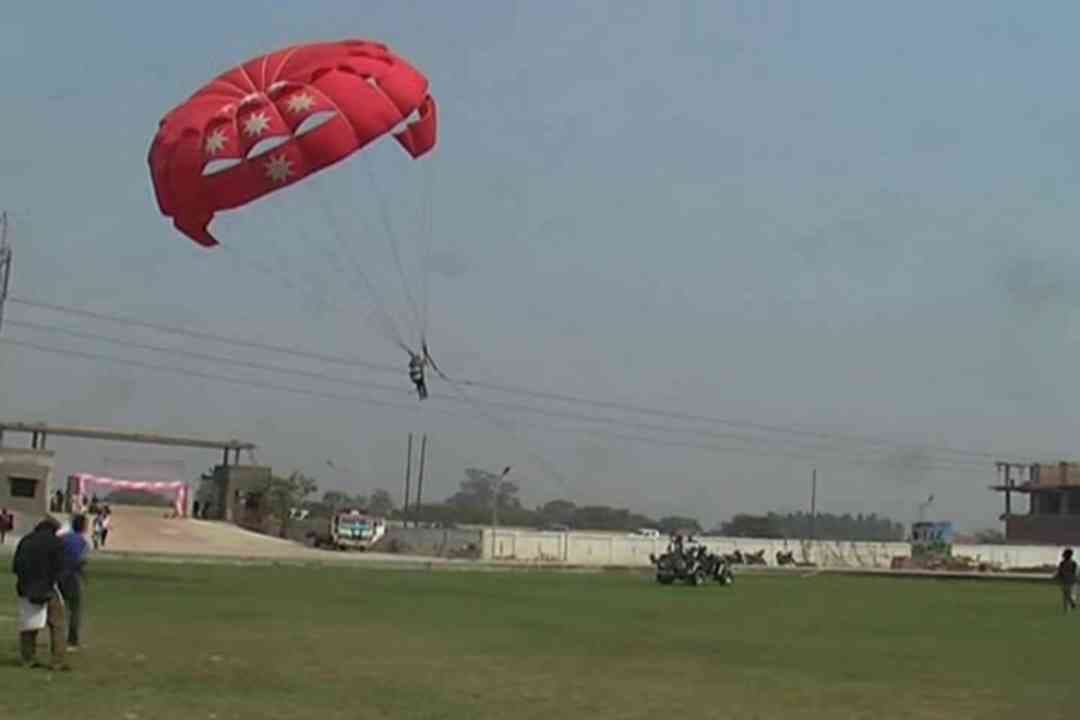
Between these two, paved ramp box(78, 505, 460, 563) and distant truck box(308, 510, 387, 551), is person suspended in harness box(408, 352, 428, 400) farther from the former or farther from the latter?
distant truck box(308, 510, 387, 551)

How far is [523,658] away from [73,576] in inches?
225

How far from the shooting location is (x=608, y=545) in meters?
83.5

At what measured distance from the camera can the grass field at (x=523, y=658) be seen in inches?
543

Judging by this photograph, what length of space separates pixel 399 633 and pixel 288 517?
246ft

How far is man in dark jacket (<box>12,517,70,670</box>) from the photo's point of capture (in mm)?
15281

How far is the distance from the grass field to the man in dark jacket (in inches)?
13.9

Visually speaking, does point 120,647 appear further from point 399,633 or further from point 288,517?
point 288,517

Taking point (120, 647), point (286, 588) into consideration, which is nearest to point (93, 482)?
point (286, 588)

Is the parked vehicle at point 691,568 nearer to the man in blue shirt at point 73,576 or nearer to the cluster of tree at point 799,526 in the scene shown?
the man in blue shirt at point 73,576

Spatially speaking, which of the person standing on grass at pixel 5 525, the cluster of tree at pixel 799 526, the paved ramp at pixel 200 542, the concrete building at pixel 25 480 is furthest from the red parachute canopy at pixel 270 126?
the cluster of tree at pixel 799 526

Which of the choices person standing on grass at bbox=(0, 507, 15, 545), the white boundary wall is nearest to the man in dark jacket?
person standing on grass at bbox=(0, 507, 15, 545)

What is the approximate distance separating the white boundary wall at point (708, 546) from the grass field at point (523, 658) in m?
41.5

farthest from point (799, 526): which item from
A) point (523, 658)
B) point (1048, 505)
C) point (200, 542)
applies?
point (523, 658)

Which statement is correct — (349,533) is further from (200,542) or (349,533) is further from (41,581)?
(41,581)
